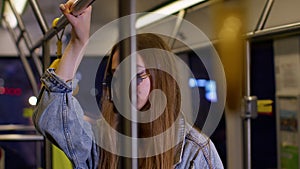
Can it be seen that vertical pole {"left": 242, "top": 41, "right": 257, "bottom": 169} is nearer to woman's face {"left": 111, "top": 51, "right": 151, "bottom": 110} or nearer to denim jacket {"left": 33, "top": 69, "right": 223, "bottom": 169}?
denim jacket {"left": 33, "top": 69, "right": 223, "bottom": 169}

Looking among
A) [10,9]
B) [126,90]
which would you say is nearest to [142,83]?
[126,90]

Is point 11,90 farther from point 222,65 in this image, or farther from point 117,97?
point 117,97

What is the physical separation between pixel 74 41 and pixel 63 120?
179 millimetres

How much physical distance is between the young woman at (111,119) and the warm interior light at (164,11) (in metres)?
1.77

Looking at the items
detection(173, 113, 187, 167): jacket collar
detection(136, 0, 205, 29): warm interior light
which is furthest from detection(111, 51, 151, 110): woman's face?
detection(136, 0, 205, 29): warm interior light

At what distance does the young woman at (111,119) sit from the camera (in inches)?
38.3

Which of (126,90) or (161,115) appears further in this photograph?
(161,115)

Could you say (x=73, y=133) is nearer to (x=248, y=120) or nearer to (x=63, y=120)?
(x=63, y=120)

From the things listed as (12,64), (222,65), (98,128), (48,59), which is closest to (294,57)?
(222,65)

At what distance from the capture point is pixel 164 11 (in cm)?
350

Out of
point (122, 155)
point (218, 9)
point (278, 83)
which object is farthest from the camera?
point (218, 9)

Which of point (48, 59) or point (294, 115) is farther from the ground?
point (48, 59)

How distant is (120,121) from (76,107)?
0.98 ft

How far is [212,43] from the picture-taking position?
338 cm
